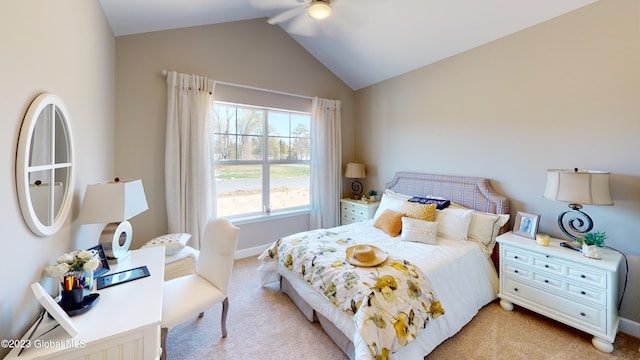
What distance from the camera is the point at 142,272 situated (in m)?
1.60

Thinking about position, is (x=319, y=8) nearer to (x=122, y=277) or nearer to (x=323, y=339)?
(x=122, y=277)

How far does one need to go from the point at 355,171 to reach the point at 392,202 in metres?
1.12

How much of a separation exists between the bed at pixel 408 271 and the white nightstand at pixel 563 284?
0.22m

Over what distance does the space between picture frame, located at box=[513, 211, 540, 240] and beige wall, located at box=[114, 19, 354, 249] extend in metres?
2.99

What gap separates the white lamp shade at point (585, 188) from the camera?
188 cm

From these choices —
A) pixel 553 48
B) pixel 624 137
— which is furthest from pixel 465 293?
pixel 553 48

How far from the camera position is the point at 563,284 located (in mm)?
1998

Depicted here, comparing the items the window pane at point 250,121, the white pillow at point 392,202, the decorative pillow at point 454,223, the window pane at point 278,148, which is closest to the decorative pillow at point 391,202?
the white pillow at point 392,202

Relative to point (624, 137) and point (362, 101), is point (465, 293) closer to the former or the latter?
point (624, 137)

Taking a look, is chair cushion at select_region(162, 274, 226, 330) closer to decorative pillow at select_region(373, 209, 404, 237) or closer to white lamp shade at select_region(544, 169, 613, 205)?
decorative pillow at select_region(373, 209, 404, 237)

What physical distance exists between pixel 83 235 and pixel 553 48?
4.33m

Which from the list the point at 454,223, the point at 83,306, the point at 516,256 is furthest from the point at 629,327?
the point at 83,306

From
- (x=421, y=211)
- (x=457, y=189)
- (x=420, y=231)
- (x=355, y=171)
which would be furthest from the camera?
(x=355, y=171)

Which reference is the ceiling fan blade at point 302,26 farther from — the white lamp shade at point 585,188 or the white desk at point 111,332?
the white desk at point 111,332
